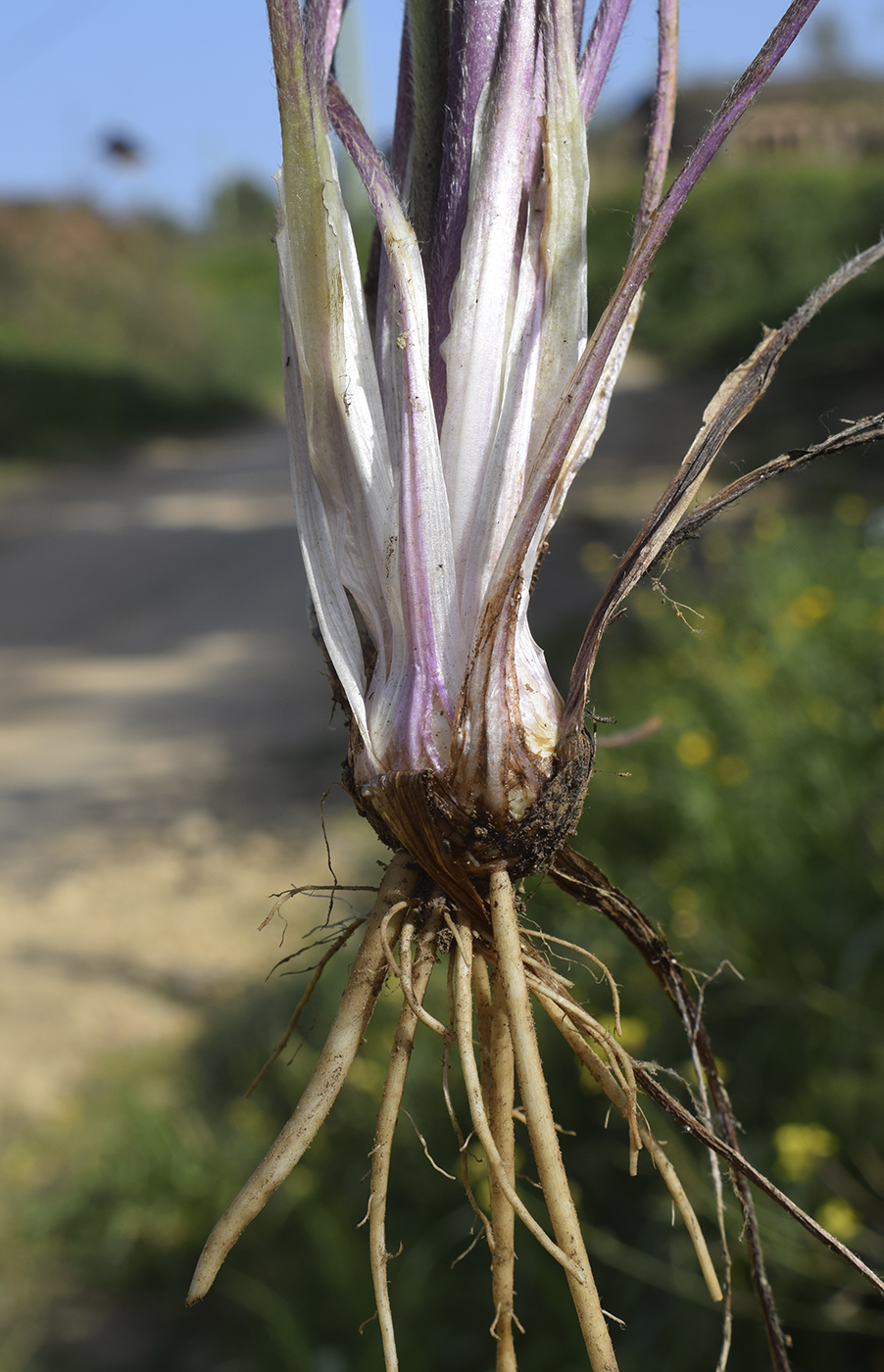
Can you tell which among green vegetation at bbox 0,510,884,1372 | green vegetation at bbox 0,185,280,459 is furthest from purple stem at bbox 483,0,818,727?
green vegetation at bbox 0,185,280,459

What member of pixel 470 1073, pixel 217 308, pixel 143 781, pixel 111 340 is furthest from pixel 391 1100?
pixel 217 308

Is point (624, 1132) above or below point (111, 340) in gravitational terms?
below

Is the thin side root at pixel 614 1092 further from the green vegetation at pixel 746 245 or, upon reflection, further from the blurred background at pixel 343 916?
the green vegetation at pixel 746 245

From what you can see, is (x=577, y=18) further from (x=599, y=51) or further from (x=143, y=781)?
(x=143, y=781)

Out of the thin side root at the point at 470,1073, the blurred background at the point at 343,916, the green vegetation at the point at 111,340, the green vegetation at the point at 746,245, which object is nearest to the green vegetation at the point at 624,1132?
the blurred background at the point at 343,916

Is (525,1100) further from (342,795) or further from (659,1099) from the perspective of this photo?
(342,795)

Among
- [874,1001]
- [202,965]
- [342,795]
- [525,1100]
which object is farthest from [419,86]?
[342,795]

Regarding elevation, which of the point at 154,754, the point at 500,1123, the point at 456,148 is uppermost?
the point at 154,754
